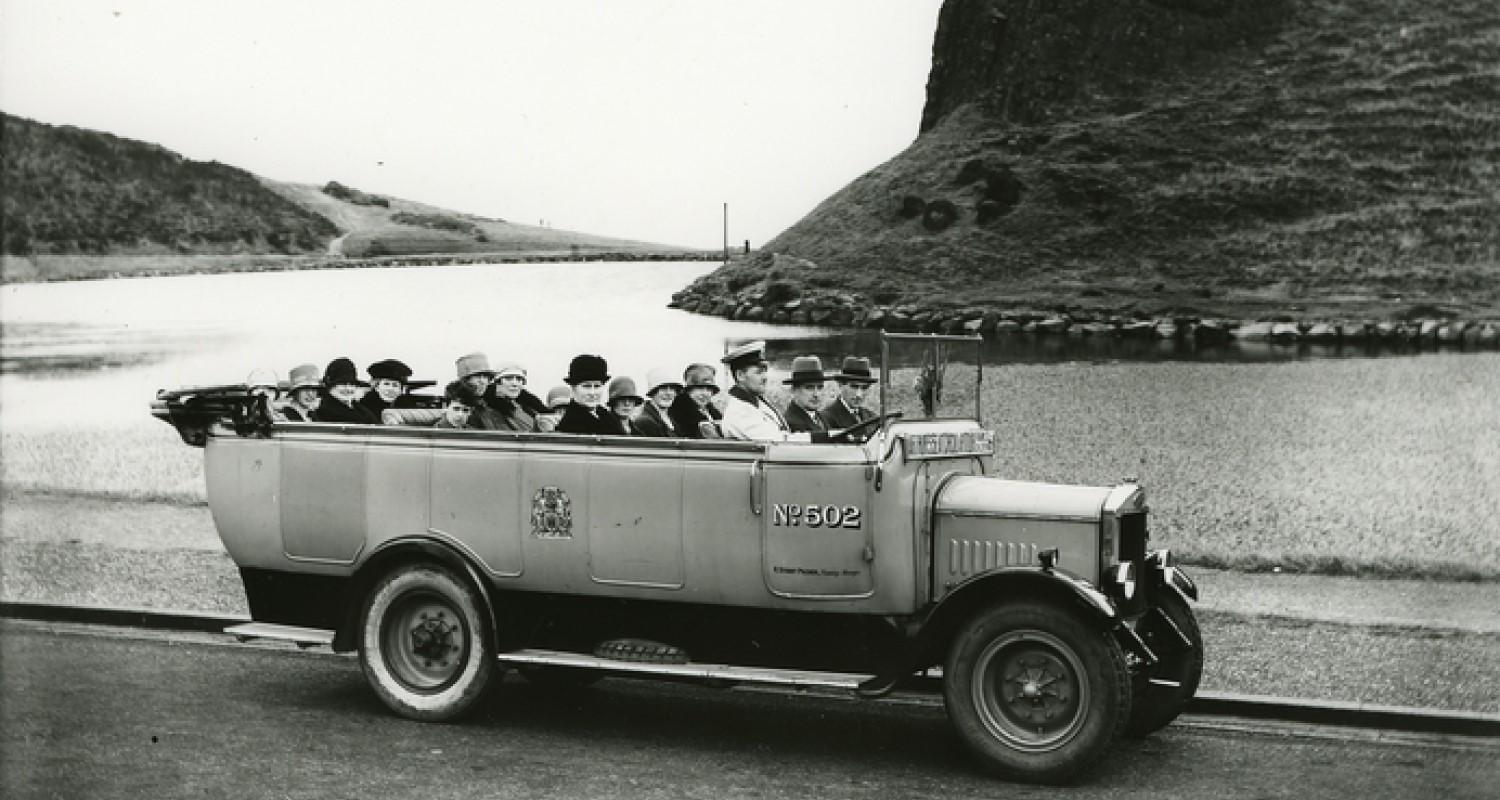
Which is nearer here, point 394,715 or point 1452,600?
point 394,715

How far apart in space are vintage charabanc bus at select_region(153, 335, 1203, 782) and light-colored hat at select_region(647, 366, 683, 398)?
79cm

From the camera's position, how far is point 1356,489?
15.1 meters

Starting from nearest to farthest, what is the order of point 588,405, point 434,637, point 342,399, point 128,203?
1. point 434,637
2. point 588,405
3. point 342,399
4. point 128,203

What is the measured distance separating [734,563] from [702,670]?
0.52 m

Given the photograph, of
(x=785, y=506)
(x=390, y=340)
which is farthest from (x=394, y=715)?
(x=390, y=340)

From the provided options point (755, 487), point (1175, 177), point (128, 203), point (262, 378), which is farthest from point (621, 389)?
point (1175, 177)

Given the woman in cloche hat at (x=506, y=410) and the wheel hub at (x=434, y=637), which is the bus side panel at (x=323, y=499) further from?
the woman in cloche hat at (x=506, y=410)

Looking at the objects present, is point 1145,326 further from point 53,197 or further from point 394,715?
point 394,715

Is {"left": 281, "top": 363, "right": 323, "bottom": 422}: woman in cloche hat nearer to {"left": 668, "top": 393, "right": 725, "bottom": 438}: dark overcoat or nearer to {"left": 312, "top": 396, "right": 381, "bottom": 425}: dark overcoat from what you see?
{"left": 312, "top": 396, "right": 381, "bottom": 425}: dark overcoat

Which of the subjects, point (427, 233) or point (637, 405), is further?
point (427, 233)

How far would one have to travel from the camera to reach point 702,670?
6.83m

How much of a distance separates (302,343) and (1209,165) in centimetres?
1909

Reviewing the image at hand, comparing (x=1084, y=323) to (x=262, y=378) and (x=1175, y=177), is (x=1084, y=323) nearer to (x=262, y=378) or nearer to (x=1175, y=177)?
(x=1175, y=177)

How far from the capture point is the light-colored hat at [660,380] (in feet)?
25.7
